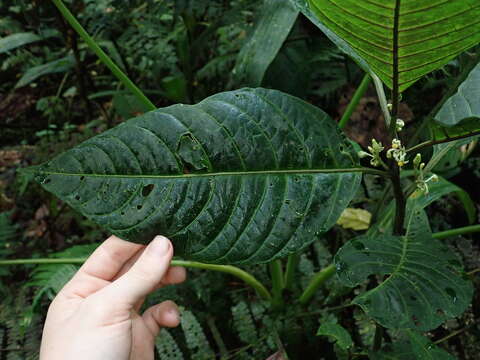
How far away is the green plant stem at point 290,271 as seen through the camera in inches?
45.4

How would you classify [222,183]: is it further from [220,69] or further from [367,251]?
[220,69]

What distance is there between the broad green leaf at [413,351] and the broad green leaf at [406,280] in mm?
146

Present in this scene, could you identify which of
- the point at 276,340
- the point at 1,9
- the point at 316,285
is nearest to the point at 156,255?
the point at 276,340

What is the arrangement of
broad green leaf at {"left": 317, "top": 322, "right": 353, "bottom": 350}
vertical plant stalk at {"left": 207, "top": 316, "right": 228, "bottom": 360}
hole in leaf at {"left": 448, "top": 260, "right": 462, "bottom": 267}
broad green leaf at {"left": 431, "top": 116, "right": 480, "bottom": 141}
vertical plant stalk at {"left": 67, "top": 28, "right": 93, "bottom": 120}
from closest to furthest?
broad green leaf at {"left": 431, "top": 116, "right": 480, "bottom": 141} < hole in leaf at {"left": 448, "top": 260, "right": 462, "bottom": 267} < broad green leaf at {"left": 317, "top": 322, "right": 353, "bottom": 350} < vertical plant stalk at {"left": 207, "top": 316, "right": 228, "bottom": 360} < vertical plant stalk at {"left": 67, "top": 28, "right": 93, "bottom": 120}

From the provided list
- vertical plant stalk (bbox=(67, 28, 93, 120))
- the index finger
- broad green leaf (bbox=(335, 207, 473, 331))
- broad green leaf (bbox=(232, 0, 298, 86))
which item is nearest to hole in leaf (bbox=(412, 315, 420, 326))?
A: broad green leaf (bbox=(335, 207, 473, 331))

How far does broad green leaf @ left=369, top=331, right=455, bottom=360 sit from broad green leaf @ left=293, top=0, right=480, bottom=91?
0.45 metres

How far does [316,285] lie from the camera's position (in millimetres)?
1113

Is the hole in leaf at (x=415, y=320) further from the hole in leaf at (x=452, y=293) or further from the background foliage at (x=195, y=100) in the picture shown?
the background foliage at (x=195, y=100)

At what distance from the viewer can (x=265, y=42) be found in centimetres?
120

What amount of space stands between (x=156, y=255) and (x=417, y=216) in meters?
0.50

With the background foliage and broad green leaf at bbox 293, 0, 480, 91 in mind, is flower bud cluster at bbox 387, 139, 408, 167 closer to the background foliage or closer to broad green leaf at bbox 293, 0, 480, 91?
broad green leaf at bbox 293, 0, 480, 91

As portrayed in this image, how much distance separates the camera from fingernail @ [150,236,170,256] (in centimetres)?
59

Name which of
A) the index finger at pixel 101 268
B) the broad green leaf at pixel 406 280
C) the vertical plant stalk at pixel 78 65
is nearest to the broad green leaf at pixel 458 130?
the broad green leaf at pixel 406 280

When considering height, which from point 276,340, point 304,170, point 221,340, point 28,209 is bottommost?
point 28,209
